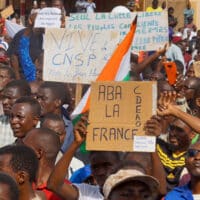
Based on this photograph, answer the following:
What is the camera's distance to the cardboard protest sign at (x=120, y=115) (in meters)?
5.16

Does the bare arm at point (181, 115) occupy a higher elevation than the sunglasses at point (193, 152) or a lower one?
higher

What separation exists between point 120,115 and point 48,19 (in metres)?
5.31

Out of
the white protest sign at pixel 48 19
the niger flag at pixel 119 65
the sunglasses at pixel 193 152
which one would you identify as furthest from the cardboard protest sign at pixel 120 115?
the white protest sign at pixel 48 19

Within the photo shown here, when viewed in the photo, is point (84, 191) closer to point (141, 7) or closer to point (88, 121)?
point (88, 121)

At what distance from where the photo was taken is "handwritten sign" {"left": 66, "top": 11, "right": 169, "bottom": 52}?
859 centimetres

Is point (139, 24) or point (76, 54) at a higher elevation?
point (76, 54)

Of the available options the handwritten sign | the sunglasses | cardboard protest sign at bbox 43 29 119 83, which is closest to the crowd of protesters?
the sunglasses

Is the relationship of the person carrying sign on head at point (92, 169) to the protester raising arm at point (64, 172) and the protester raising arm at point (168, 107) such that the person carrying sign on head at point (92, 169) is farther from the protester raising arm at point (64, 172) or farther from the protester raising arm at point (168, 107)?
the protester raising arm at point (168, 107)

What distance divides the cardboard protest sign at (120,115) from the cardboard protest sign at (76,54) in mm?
1713

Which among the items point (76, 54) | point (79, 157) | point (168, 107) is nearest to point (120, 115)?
point (168, 107)

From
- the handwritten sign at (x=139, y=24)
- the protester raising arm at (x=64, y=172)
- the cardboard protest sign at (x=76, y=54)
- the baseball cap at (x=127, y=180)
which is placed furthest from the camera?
the handwritten sign at (x=139, y=24)

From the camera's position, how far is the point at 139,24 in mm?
9453

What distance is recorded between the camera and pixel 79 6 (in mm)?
19156

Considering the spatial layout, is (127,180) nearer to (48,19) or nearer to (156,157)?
(156,157)
